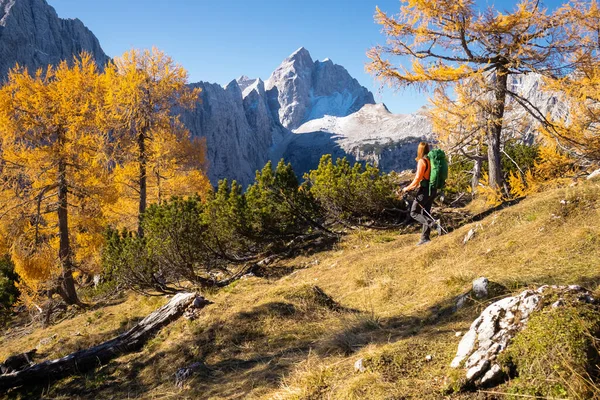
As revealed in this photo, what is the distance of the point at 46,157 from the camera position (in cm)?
1051

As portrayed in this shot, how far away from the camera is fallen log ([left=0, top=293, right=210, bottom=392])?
5250 mm

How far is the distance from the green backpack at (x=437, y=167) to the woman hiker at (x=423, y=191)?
4.5 inches

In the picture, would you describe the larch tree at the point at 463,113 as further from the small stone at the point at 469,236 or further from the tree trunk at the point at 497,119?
the small stone at the point at 469,236

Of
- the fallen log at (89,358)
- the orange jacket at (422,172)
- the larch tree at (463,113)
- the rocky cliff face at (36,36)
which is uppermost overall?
the rocky cliff face at (36,36)

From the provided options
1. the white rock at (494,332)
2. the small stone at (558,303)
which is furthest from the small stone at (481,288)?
the small stone at (558,303)

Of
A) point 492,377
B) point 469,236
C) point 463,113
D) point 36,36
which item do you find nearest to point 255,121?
point 36,36

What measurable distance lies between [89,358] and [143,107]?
10.1 m

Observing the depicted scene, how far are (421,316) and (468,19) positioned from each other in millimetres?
6995

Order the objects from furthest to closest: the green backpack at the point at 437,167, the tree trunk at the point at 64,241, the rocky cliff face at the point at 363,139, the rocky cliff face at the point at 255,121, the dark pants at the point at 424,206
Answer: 1. the rocky cliff face at the point at 363,139
2. the rocky cliff face at the point at 255,121
3. the tree trunk at the point at 64,241
4. the dark pants at the point at 424,206
5. the green backpack at the point at 437,167

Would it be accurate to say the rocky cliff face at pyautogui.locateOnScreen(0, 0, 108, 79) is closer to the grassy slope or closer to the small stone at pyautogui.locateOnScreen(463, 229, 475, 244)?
the grassy slope

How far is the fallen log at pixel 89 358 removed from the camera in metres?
5.25

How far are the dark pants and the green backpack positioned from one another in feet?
0.57

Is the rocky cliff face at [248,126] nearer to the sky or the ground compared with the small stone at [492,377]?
nearer to the sky

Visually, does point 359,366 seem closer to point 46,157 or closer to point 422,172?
point 422,172
